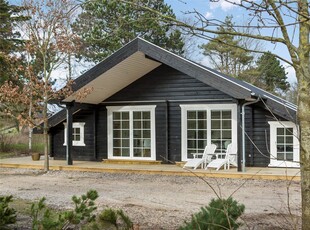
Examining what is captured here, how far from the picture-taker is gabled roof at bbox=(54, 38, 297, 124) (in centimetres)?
1079

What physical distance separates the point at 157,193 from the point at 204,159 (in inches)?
134

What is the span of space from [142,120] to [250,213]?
769 cm

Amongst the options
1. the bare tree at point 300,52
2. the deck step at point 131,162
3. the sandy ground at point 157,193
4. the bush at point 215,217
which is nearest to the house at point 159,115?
the deck step at point 131,162

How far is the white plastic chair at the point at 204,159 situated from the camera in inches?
453

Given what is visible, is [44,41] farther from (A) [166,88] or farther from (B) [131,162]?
(B) [131,162]

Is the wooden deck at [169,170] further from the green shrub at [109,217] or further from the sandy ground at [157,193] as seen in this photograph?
the green shrub at [109,217]

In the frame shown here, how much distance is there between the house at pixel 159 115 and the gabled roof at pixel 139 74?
0.03 m

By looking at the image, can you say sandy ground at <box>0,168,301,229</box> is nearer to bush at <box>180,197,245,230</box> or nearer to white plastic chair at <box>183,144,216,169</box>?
white plastic chair at <box>183,144,216,169</box>

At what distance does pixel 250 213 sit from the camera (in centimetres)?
637

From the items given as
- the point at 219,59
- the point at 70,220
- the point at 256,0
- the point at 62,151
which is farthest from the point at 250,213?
the point at 219,59

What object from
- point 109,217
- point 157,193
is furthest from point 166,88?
point 109,217

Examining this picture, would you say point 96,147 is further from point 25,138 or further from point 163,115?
point 25,138

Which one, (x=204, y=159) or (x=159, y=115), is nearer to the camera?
(x=204, y=159)

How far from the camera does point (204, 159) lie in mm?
11680
